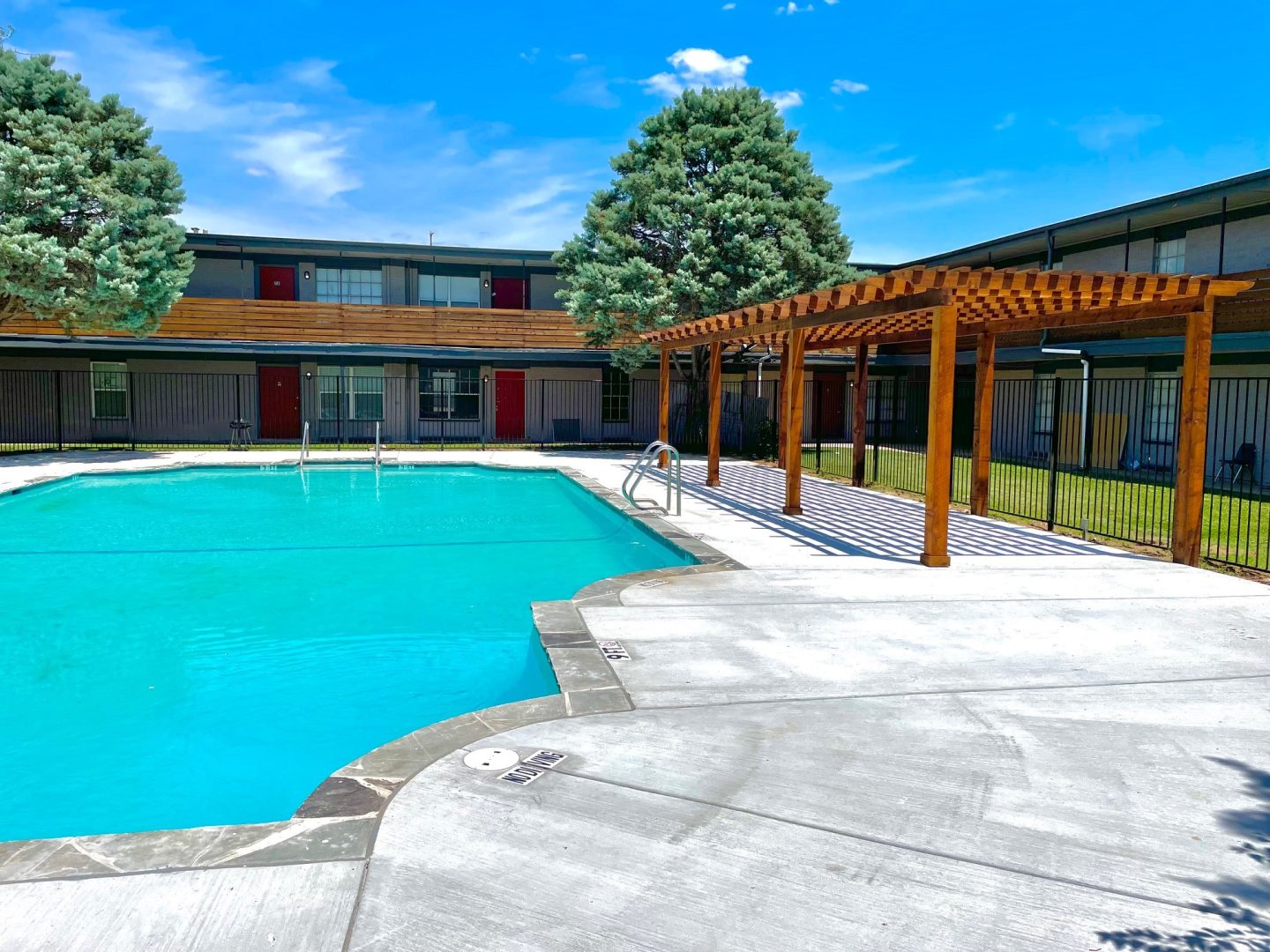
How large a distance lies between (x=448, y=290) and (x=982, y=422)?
Result: 20.9m

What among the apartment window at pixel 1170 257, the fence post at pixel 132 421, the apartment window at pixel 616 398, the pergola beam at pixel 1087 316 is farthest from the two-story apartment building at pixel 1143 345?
the fence post at pixel 132 421

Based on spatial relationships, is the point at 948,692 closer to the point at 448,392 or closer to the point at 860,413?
the point at 860,413

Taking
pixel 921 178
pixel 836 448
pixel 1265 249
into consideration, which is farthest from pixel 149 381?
pixel 1265 249

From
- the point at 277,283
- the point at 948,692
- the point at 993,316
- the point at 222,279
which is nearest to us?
the point at 948,692

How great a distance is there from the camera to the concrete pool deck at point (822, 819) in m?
2.51

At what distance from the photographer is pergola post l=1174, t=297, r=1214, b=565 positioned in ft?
28.2

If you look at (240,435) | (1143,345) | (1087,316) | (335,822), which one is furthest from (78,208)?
(1143,345)

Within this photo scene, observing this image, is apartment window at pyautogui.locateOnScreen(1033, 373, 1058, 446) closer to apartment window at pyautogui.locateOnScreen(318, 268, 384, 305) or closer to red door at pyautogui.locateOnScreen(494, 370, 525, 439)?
red door at pyautogui.locateOnScreen(494, 370, 525, 439)

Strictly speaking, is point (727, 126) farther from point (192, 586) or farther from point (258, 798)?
point (258, 798)

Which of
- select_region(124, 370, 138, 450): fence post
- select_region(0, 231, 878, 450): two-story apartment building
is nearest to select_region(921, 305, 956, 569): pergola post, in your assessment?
select_region(0, 231, 878, 450): two-story apartment building

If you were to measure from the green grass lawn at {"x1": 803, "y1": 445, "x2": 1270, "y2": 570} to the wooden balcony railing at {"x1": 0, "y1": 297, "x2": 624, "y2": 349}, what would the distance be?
9.46 meters

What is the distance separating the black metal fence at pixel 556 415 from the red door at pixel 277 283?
2838 millimetres

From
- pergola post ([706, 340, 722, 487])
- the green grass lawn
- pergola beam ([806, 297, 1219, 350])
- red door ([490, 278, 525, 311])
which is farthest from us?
red door ([490, 278, 525, 311])

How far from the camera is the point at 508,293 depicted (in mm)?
28781
